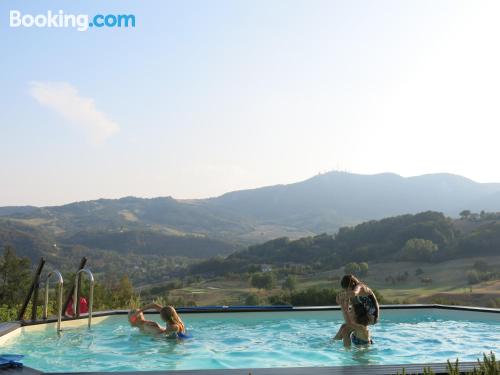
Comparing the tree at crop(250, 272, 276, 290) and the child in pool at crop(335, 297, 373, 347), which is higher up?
the child in pool at crop(335, 297, 373, 347)

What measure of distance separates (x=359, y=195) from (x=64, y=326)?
153387 millimetres

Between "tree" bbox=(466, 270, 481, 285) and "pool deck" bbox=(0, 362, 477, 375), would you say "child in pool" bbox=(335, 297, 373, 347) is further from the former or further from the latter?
"tree" bbox=(466, 270, 481, 285)

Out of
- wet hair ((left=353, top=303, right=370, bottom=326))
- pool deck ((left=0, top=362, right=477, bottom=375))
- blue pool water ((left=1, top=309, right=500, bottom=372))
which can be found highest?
wet hair ((left=353, top=303, right=370, bottom=326))

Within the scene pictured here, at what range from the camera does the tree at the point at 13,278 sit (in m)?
17.1

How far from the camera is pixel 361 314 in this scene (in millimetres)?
7121

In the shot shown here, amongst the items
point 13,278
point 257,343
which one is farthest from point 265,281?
point 257,343

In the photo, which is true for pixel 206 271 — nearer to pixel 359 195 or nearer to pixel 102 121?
pixel 102 121

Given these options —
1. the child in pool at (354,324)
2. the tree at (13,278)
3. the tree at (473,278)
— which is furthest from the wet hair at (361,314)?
the tree at (473,278)

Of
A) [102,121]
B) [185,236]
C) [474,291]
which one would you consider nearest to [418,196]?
[185,236]

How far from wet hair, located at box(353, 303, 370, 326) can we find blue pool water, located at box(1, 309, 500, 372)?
42 cm

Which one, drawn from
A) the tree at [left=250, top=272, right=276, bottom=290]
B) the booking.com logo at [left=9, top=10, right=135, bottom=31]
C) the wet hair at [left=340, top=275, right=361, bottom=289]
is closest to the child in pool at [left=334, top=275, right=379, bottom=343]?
the wet hair at [left=340, top=275, right=361, bottom=289]

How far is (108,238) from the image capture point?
79375 millimetres

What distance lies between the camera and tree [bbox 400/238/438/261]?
4059 centimetres

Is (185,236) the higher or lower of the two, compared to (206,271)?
higher
